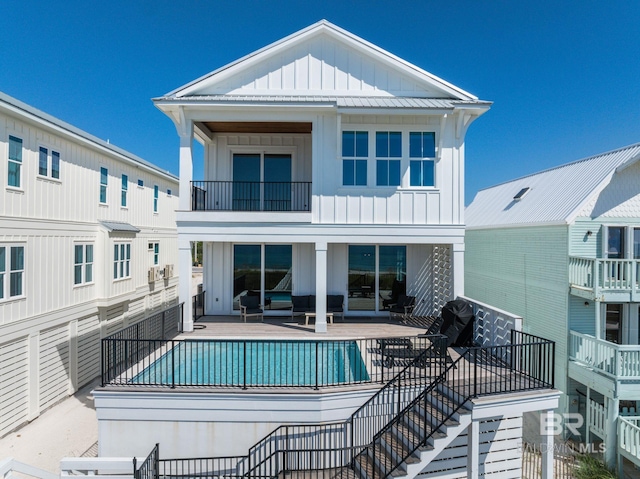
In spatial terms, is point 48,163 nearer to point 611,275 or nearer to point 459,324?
point 459,324

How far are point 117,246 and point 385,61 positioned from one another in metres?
13.8

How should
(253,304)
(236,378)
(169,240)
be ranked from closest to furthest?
1. (236,378)
2. (253,304)
3. (169,240)

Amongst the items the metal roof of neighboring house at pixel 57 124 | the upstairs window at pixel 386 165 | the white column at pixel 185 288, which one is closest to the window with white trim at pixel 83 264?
the metal roof of neighboring house at pixel 57 124

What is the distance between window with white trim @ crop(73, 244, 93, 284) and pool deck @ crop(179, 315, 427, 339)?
5719 millimetres

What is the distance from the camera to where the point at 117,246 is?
16.3 meters

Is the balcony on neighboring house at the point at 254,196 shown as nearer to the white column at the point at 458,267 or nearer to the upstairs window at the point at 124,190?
the white column at the point at 458,267

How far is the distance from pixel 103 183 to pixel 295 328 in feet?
37.8

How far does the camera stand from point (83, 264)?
47.1ft

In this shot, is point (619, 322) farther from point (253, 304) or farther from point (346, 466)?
point (253, 304)

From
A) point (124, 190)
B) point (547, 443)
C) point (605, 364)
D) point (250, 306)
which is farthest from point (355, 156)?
point (124, 190)

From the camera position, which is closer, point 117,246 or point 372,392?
point 372,392

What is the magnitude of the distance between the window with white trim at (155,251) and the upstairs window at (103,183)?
192 inches

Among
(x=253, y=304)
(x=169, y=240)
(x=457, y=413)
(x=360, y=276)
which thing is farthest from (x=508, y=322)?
(x=169, y=240)

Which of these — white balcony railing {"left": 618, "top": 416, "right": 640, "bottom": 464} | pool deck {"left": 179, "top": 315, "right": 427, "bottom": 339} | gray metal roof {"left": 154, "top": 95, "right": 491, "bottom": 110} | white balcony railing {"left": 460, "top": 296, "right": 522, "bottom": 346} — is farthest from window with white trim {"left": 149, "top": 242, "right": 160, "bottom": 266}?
white balcony railing {"left": 618, "top": 416, "right": 640, "bottom": 464}
